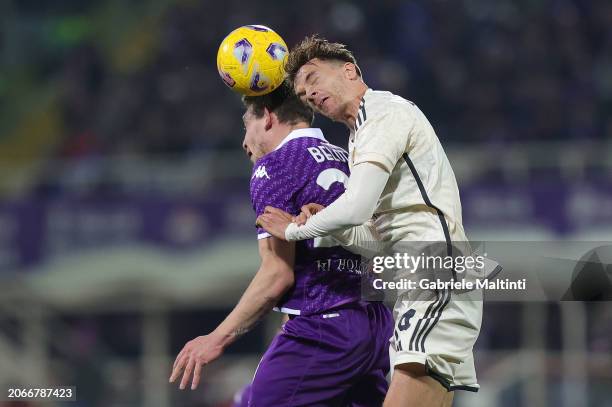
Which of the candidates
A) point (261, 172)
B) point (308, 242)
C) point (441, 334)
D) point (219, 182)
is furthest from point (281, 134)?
point (219, 182)

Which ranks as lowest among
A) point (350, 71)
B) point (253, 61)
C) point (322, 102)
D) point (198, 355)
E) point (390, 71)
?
point (198, 355)

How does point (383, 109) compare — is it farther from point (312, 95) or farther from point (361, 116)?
point (312, 95)

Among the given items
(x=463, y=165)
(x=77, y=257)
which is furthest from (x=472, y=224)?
(x=77, y=257)

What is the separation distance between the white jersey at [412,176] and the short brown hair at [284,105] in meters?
0.62

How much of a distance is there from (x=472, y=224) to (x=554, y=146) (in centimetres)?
189

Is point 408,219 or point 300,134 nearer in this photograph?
point 408,219

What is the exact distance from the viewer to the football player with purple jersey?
471 centimetres

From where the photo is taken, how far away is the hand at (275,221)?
461 centimetres

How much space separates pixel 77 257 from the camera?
11.9 m

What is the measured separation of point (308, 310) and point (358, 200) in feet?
2.33

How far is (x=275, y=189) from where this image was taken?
15.8 ft

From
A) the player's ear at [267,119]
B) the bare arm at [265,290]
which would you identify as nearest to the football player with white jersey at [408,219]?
the bare arm at [265,290]

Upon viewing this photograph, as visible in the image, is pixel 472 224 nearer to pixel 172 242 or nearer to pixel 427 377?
pixel 172 242

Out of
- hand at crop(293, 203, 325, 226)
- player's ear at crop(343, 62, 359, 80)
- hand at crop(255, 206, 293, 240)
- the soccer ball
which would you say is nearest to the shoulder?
player's ear at crop(343, 62, 359, 80)
